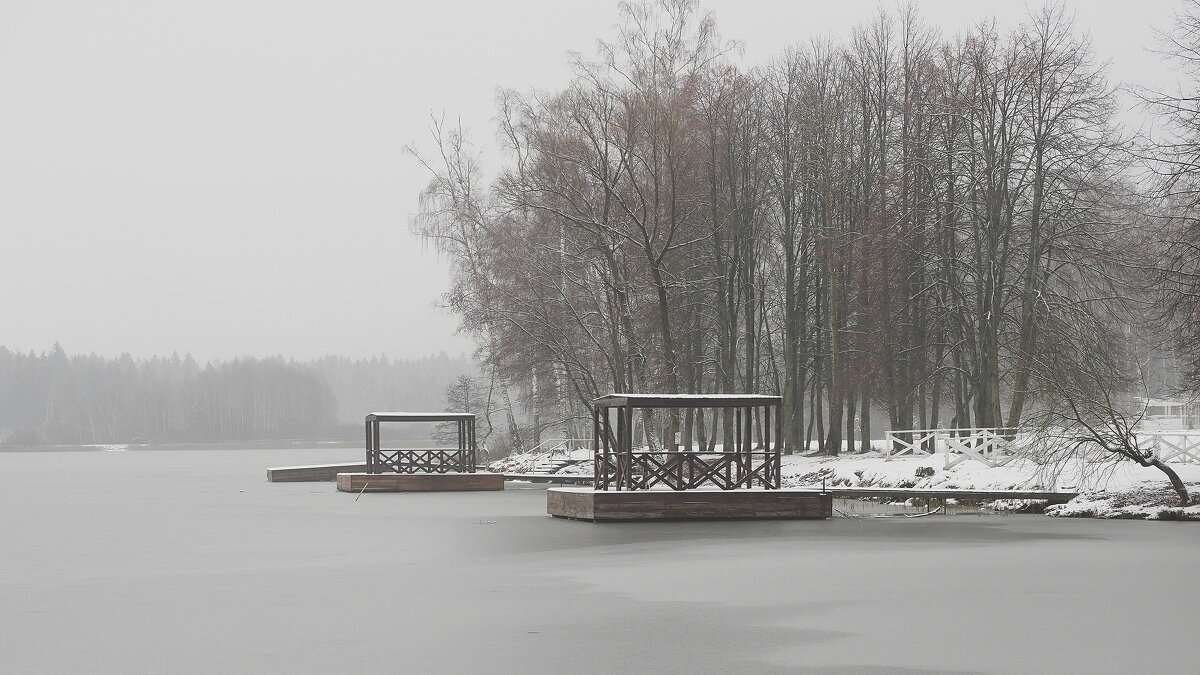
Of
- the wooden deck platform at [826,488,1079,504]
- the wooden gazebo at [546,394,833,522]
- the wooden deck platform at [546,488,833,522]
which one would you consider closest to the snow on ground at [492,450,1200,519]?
the wooden deck platform at [826,488,1079,504]

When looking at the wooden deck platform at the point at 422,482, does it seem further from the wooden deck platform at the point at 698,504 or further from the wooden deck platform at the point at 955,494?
the wooden deck platform at the point at 698,504

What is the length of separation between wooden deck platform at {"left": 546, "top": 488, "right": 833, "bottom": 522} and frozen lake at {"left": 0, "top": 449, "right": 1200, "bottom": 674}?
0.48 metres

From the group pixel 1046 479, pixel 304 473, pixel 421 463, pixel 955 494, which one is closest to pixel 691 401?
pixel 955 494

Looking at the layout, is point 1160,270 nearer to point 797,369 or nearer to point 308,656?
point 797,369

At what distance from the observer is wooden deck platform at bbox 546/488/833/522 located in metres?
23.7

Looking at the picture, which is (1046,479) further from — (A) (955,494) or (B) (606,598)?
(B) (606,598)

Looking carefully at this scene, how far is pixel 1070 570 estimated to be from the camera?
15.1 meters

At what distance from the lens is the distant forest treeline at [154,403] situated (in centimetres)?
13875

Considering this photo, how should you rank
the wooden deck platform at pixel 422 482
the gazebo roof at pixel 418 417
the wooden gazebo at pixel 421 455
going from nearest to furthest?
the gazebo roof at pixel 418 417 < the wooden deck platform at pixel 422 482 < the wooden gazebo at pixel 421 455

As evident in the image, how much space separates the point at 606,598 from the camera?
12852mm

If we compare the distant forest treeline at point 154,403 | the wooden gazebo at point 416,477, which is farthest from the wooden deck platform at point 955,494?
the distant forest treeline at point 154,403

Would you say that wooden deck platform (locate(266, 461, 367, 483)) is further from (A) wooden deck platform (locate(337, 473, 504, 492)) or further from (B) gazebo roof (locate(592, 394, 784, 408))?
(B) gazebo roof (locate(592, 394, 784, 408))

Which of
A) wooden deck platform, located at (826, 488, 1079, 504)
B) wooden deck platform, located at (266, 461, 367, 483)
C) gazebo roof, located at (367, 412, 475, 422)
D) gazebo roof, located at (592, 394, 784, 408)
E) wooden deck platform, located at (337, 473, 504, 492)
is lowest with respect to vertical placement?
wooden deck platform, located at (266, 461, 367, 483)

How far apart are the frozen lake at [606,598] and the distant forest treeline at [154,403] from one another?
121707 millimetres
